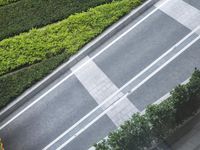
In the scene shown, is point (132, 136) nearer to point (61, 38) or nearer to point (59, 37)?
point (61, 38)

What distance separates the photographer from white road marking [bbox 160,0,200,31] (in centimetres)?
1889

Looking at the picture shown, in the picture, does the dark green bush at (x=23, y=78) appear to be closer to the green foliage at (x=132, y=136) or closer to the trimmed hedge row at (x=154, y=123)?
the trimmed hedge row at (x=154, y=123)

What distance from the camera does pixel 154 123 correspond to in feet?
45.6

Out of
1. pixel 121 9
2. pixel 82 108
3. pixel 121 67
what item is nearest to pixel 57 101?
pixel 82 108

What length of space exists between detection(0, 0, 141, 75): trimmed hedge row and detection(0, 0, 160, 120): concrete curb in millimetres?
280

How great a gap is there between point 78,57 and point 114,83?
2.56 meters

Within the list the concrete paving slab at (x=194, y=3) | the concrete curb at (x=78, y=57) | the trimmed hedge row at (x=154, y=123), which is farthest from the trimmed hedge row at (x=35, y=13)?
the trimmed hedge row at (x=154, y=123)

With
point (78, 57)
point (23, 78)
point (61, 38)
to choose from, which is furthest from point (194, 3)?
point (23, 78)

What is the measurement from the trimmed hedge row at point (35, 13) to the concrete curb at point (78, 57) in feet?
5.70

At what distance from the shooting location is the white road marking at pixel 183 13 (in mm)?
18891

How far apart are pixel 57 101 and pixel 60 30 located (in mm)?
4141

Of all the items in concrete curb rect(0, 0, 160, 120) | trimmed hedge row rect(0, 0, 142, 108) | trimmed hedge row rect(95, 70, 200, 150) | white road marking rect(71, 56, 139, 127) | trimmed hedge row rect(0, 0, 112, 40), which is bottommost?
trimmed hedge row rect(95, 70, 200, 150)

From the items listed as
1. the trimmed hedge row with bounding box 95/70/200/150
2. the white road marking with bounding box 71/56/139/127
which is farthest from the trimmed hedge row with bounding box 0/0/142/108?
the trimmed hedge row with bounding box 95/70/200/150

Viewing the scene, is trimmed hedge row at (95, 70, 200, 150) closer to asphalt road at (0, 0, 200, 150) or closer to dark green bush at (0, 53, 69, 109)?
asphalt road at (0, 0, 200, 150)
